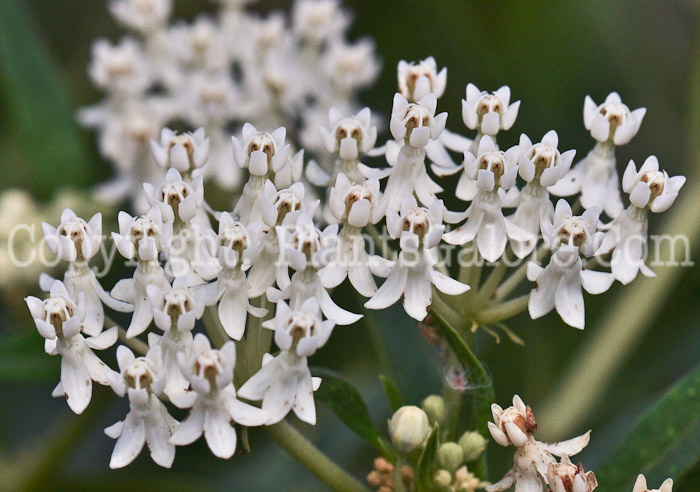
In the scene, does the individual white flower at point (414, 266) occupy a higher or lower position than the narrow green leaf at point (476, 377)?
higher

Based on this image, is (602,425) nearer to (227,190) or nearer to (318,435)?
(318,435)

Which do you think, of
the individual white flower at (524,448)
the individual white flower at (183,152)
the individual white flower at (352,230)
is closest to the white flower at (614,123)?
the individual white flower at (352,230)

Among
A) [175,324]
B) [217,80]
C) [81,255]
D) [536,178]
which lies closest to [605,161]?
[536,178]

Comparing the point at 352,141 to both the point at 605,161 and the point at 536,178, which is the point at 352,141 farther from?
the point at 605,161

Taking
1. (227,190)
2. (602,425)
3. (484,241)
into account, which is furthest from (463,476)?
(227,190)

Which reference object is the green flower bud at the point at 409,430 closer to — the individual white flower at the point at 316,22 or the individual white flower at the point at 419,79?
the individual white flower at the point at 419,79
